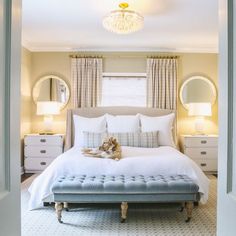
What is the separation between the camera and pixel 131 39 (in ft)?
17.8

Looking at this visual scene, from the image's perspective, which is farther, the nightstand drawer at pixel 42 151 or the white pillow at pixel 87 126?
the nightstand drawer at pixel 42 151

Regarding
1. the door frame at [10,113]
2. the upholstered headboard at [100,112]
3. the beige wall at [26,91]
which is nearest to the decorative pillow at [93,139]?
the upholstered headboard at [100,112]

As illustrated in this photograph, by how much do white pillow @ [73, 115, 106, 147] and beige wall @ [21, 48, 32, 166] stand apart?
107 cm

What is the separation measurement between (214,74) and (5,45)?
584 centimetres

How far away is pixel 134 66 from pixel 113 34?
3.85ft

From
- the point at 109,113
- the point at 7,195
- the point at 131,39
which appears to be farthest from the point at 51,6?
the point at 7,195

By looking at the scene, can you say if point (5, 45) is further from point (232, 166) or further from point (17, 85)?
point (232, 166)

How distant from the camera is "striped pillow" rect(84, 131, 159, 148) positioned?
Result: 16.0 ft

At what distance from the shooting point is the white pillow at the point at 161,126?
5.16 metres

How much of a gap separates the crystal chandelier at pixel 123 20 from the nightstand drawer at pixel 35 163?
10.1 feet

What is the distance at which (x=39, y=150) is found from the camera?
5.65 meters

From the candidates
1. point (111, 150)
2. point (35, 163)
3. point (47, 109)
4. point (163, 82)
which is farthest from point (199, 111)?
point (35, 163)

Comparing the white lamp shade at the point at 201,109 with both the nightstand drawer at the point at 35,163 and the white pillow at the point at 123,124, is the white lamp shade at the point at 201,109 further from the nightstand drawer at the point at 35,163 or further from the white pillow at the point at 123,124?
the nightstand drawer at the point at 35,163

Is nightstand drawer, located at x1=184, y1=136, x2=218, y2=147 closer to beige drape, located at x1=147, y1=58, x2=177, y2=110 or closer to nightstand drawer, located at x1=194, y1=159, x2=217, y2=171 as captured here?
nightstand drawer, located at x1=194, y1=159, x2=217, y2=171
